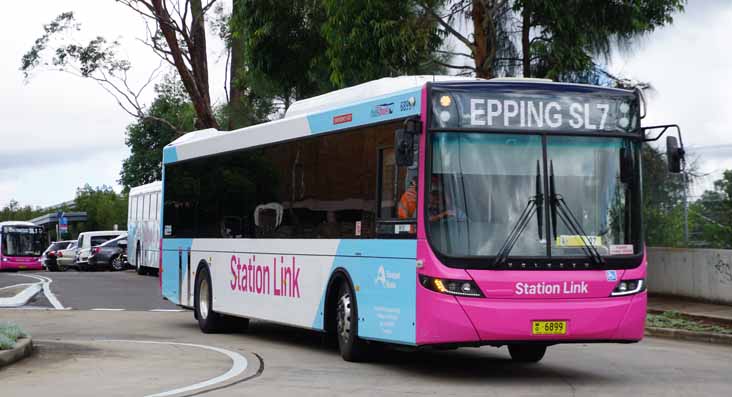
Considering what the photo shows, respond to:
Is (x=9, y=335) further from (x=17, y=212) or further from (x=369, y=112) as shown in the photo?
(x=17, y=212)

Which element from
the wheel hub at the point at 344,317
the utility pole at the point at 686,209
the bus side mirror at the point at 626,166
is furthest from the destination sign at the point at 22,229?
the bus side mirror at the point at 626,166

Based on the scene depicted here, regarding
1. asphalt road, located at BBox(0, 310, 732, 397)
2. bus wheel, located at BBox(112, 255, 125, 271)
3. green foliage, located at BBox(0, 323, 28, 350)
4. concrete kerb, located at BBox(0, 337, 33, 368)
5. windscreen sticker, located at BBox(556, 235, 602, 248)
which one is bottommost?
asphalt road, located at BBox(0, 310, 732, 397)

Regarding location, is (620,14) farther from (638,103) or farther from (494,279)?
(494,279)

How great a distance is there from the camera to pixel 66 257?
62.8 metres

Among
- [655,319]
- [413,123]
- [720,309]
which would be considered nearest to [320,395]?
[413,123]

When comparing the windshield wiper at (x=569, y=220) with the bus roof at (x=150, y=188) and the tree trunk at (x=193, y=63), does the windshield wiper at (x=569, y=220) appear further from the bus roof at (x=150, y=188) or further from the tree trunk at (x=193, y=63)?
the bus roof at (x=150, y=188)

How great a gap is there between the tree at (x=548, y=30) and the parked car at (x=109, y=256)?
3320cm

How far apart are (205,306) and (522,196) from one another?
335 inches

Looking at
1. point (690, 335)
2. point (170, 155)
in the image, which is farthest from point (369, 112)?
Result: point (170, 155)

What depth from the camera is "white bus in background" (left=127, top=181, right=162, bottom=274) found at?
155 feet

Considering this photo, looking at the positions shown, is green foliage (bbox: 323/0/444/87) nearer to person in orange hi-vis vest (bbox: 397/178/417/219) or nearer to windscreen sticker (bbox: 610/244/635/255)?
person in orange hi-vis vest (bbox: 397/178/417/219)

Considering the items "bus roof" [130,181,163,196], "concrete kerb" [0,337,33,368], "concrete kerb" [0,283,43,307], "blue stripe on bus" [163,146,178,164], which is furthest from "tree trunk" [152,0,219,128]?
"concrete kerb" [0,337,33,368]

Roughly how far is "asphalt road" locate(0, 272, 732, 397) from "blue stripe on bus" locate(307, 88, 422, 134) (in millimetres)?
2644

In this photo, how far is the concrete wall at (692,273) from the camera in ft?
80.8
